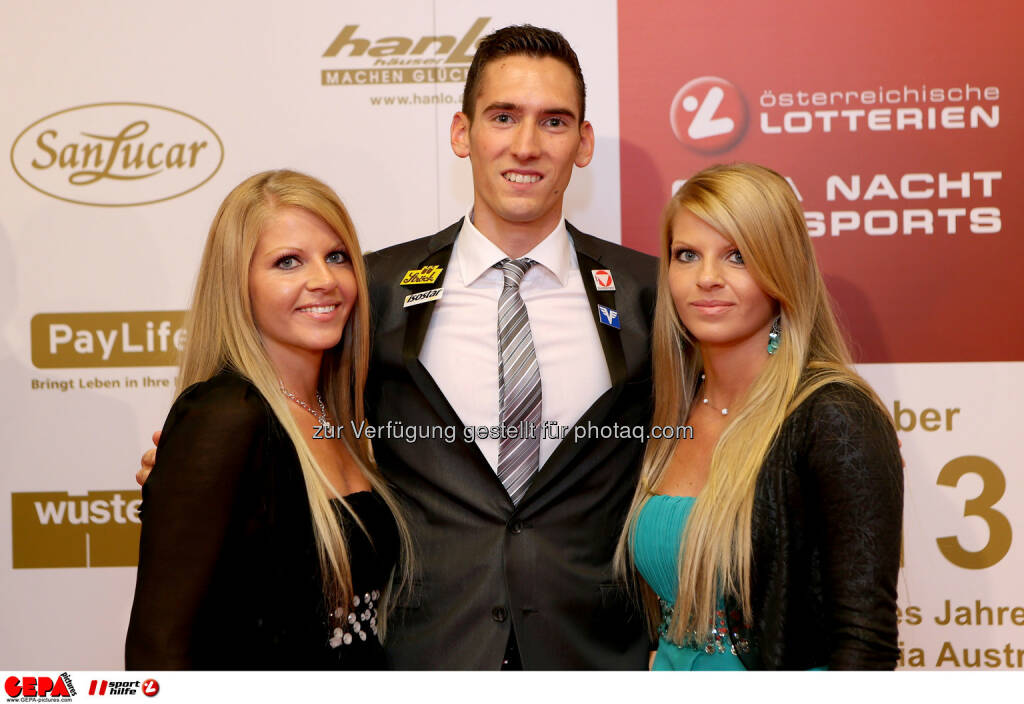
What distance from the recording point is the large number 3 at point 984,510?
3.14m

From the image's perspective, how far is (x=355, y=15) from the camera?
3252 mm

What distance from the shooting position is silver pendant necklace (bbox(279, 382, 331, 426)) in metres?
2.33

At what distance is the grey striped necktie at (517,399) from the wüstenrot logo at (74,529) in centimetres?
161

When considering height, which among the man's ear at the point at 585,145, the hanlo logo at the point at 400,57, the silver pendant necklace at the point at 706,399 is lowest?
the silver pendant necklace at the point at 706,399

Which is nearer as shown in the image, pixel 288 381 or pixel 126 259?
pixel 288 381

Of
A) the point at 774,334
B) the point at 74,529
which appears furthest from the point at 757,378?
the point at 74,529

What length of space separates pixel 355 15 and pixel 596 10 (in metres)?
0.81

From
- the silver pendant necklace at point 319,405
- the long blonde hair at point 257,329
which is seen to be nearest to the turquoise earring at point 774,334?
the long blonde hair at point 257,329

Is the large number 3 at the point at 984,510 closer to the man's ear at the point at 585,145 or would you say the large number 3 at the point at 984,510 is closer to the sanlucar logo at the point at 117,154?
the man's ear at the point at 585,145
